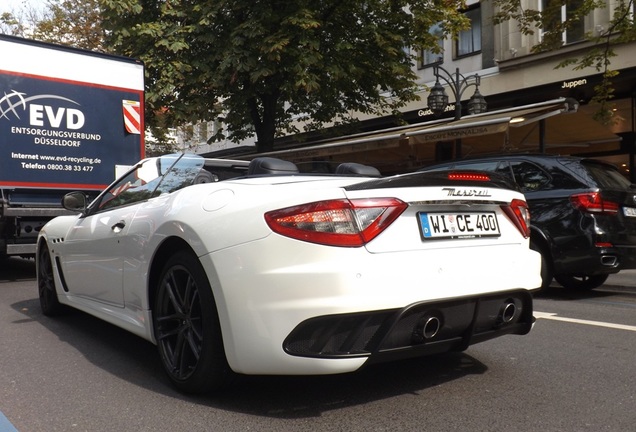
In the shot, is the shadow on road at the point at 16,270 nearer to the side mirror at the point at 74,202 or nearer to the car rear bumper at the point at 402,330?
the side mirror at the point at 74,202

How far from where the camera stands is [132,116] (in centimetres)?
1000

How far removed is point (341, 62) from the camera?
52.2ft

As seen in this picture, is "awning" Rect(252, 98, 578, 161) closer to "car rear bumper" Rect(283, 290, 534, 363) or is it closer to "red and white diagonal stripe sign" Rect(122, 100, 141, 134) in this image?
"red and white diagonal stripe sign" Rect(122, 100, 141, 134)

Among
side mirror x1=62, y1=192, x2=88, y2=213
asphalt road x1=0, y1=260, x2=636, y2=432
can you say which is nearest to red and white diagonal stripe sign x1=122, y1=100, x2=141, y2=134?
side mirror x1=62, y1=192, x2=88, y2=213

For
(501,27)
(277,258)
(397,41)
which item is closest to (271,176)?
(277,258)

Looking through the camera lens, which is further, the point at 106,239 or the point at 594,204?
the point at 594,204

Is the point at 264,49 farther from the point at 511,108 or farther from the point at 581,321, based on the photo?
the point at 581,321

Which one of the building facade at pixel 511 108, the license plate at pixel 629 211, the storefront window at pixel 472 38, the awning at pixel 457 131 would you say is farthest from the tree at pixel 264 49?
the license plate at pixel 629 211

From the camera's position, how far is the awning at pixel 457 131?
440 inches

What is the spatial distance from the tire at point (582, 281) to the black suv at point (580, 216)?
0.79 meters

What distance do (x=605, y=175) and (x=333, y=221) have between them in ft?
18.2

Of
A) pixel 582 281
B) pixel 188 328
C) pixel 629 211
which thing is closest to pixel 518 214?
pixel 188 328

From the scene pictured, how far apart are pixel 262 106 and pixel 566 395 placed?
15.5 meters

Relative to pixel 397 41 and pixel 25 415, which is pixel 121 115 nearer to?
pixel 25 415
